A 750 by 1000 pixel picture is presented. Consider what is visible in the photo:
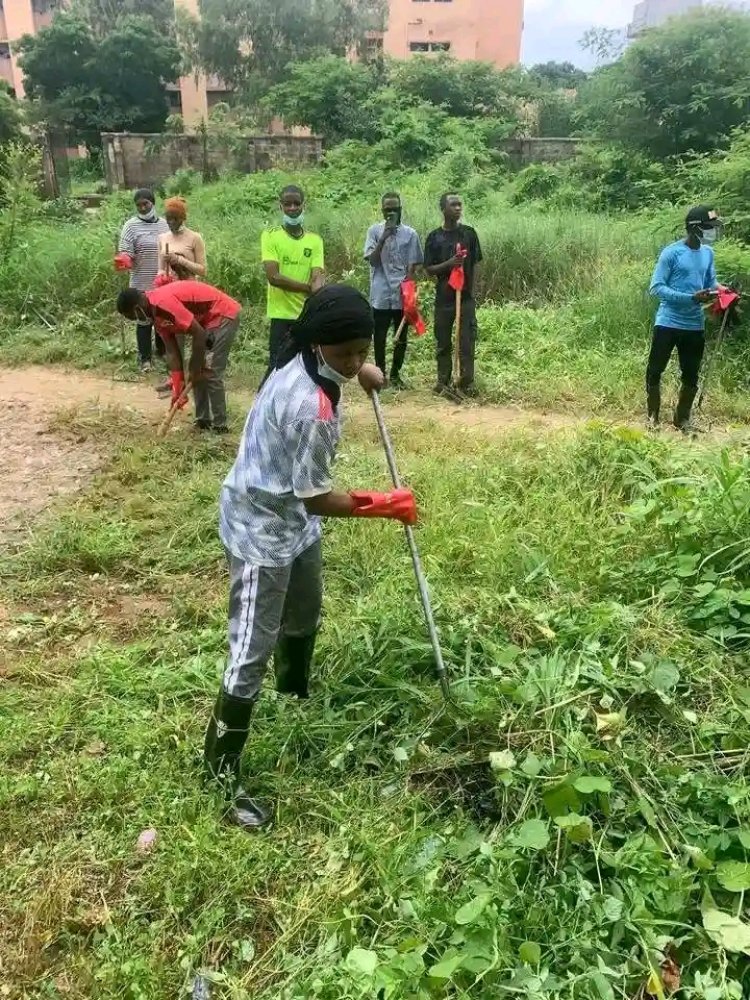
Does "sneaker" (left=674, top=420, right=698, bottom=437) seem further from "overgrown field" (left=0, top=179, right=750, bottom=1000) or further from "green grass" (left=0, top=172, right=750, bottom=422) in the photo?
"overgrown field" (left=0, top=179, right=750, bottom=1000)

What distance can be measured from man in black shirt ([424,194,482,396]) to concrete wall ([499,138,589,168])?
13455mm

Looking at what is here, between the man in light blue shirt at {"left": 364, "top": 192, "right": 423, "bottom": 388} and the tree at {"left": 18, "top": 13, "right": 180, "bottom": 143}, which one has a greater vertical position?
the tree at {"left": 18, "top": 13, "right": 180, "bottom": 143}

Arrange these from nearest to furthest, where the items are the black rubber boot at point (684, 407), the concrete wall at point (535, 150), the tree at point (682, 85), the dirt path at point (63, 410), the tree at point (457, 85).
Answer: the dirt path at point (63, 410)
the black rubber boot at point (684, 407)
the tree at point (682, 85)
the concrete wall at point (535, 150)
the tree at point (457, 85)

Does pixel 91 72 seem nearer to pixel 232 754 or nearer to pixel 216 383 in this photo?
pixel 216 383

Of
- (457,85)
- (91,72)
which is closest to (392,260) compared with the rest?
(457,85)

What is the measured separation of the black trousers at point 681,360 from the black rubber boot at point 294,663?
403 cm

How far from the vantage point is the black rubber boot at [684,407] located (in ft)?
19.6

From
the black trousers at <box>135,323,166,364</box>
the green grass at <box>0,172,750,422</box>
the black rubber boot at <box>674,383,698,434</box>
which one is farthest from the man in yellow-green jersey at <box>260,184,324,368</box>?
the black rubber boot at <box>674,383,698,434</box>

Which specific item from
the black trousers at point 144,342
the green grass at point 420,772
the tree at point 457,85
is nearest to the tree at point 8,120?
the tree at point 457,85

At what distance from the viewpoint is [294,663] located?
295cm

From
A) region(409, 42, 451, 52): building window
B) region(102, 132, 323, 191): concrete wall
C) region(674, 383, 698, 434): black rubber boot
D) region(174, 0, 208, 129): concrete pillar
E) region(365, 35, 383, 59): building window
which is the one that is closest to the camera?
region(674, 383, 698, 434): black rubber boot

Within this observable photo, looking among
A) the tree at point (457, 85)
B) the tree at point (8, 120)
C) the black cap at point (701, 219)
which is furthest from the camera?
the tree at point (457, 85)

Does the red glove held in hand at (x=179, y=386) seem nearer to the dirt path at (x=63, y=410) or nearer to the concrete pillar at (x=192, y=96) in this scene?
the dirt path at (x=63, y=410)

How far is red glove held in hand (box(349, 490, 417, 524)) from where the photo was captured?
2.41 metres
